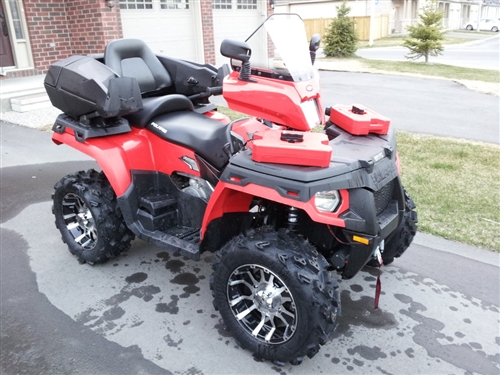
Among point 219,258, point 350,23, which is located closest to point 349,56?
point 350,23

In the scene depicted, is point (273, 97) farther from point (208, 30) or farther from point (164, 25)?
point (208, 30)

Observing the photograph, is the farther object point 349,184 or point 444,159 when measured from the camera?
point 444,159

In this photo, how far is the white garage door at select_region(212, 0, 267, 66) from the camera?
14.2 meters

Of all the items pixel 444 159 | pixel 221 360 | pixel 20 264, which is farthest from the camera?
pixel 444 159

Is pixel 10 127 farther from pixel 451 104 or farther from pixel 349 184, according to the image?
pixel 451 104

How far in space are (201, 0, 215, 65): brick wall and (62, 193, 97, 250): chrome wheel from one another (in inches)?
409

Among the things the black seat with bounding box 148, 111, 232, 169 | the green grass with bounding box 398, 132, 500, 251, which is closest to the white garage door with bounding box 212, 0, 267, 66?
the green grass with bounding box 398, 132, 500, 251

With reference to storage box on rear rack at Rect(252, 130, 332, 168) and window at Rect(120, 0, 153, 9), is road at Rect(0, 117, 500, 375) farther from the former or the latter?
window at Rect(120, 0, 153, 9)

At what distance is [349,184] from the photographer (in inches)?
96.9

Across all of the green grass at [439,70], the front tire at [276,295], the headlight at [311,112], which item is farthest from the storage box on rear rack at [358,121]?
the green grass at [439,70]

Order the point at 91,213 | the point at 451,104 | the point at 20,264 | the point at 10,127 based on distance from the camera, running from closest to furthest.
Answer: the point at 91,213 → the point at 20,264 → the point at 10,127 → the point at 451,104

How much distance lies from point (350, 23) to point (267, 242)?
2168 centimetres

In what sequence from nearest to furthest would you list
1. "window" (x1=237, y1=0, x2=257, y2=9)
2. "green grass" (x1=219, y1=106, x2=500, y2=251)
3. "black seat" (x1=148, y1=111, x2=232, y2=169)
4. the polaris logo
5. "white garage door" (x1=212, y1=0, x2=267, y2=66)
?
"black seat" (x1=148, y1=111, x2=232, y2=169)
the polaris logo
"green grass" (x1=219, y1=106, x2=500, y2=251)
"white garage door" (x1=212, y1=0, x2=267, y2=66)
"window" (x1=237, y1=0, x2=257, y2=9)

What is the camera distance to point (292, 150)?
96.7 inches
